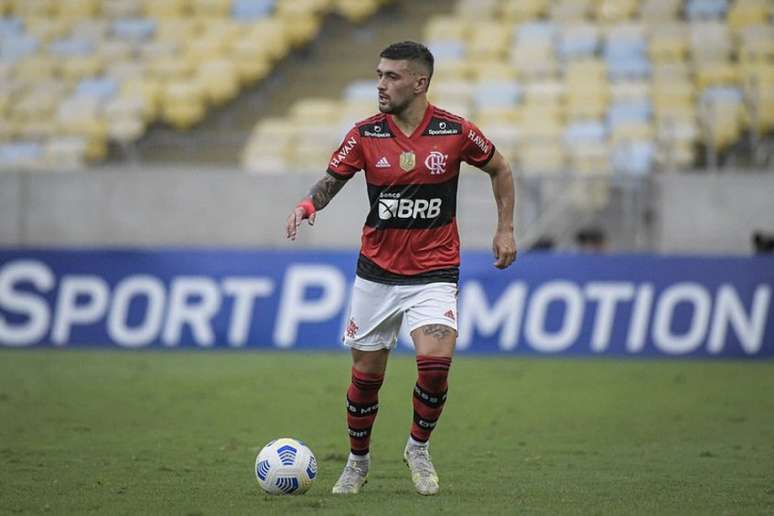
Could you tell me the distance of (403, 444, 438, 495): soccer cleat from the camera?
7.54 m

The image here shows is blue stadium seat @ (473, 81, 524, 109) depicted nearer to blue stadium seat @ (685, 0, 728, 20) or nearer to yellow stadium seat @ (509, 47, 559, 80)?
yellow stadium seat @ (509, 47, 559, 80)

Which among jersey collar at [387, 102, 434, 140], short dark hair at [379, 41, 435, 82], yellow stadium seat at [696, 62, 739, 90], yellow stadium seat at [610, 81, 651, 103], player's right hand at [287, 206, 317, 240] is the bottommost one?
player's right hand at [287, 206, 317, 240]

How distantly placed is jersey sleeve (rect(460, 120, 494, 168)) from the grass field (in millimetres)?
1915

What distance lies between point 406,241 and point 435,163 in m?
0.48

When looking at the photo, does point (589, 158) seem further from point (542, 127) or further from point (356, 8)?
point (356, 8)

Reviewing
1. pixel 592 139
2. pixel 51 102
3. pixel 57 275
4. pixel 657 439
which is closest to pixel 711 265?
pixel 592 139

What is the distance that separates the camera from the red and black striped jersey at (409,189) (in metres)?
7.73

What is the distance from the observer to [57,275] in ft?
59.4

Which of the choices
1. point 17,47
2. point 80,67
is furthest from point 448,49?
point 17,47

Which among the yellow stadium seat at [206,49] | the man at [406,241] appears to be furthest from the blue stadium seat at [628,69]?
the man at [406,241]

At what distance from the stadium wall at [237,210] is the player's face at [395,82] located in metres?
12.4

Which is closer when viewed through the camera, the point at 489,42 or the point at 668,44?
the point at 668,44

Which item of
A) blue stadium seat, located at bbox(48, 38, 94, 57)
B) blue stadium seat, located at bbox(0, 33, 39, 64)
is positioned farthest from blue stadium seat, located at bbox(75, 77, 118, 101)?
blue stadium seat, located at bbox(0, 33, 39, 64)

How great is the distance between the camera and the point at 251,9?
25.9 m
